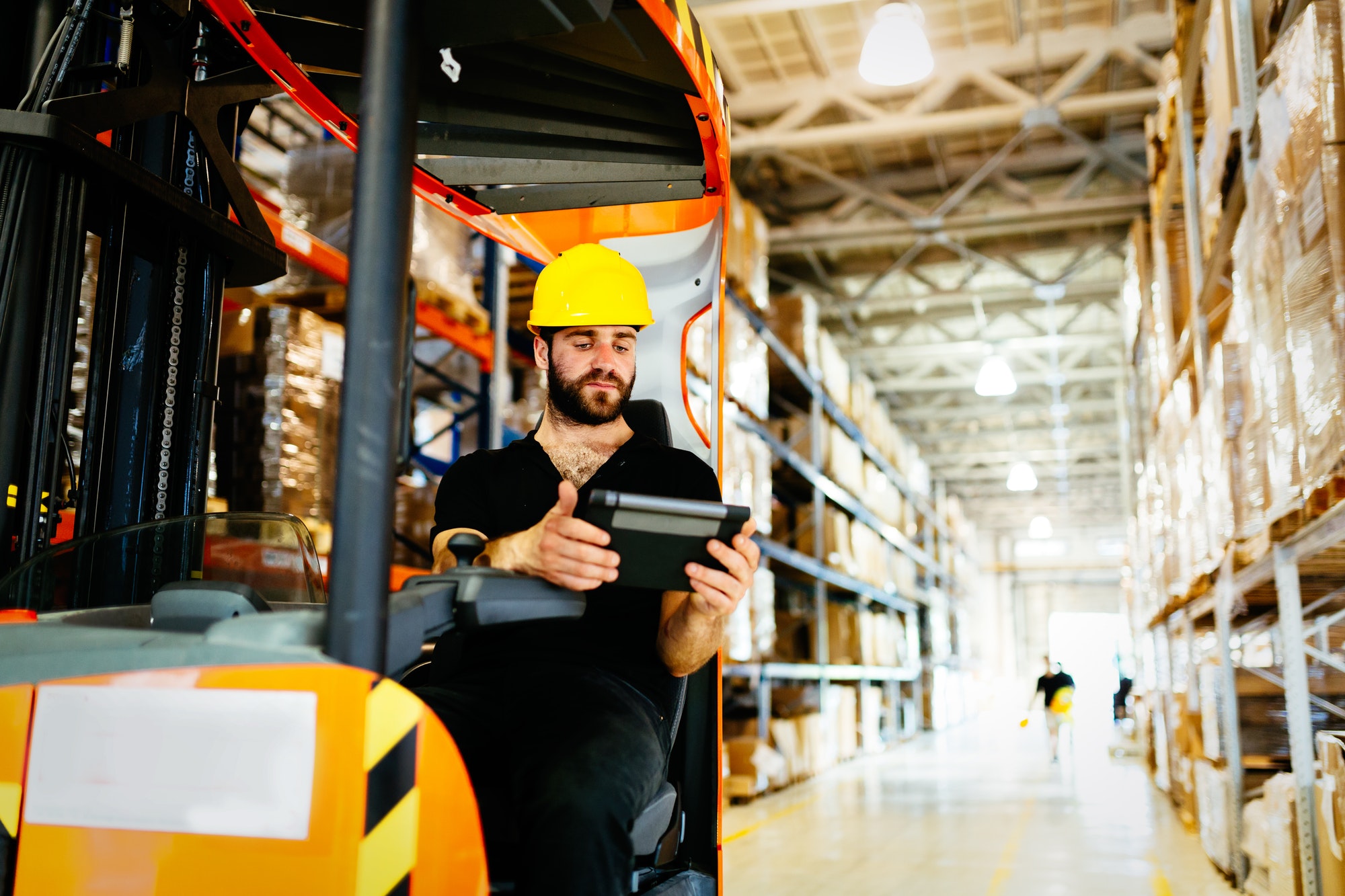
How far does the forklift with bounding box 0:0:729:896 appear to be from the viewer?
121 centimetres

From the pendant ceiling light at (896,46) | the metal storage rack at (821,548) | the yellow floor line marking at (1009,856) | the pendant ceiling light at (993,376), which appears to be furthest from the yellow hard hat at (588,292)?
the pendant ceiling light at (993,376)

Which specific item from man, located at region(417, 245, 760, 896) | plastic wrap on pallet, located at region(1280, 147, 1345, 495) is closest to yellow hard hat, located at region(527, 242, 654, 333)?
man, located at region(417, 245, 760, 896)

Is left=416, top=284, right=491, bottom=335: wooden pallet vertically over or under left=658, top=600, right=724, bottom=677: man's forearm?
over

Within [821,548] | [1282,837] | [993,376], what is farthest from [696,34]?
[993,376]

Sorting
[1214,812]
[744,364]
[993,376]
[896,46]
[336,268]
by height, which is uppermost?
[896,46]

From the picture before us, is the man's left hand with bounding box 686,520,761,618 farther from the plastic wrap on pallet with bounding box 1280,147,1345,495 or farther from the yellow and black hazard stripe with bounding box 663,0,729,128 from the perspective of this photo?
the plastic wrap on pallet with bounding box 1280,147,1345,495

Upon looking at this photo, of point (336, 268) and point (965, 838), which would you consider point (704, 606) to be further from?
point (965, 838)

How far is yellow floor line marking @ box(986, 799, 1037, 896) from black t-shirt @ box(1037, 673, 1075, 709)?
17.1ft

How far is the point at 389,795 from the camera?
121cm

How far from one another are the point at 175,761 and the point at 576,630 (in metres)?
1.07

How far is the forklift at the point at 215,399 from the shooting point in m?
1.21

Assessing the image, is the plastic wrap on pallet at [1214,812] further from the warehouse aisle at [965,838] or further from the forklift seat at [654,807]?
the forklift seat at [654,807]

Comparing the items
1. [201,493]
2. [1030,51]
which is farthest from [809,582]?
[201,493]

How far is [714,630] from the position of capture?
2.12 m
